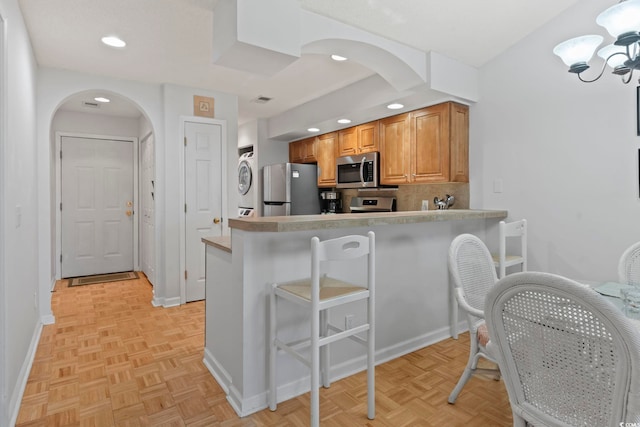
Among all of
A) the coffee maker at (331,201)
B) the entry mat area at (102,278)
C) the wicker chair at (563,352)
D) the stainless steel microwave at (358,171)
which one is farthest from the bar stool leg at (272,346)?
the entry mat area at (102,278)

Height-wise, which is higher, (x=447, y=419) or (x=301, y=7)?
(x=301, y=7)

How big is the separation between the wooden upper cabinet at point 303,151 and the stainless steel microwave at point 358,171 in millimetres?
660

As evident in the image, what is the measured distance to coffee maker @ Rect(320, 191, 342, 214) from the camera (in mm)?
5082

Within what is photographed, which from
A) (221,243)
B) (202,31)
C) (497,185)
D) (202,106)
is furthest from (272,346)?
(202,106)

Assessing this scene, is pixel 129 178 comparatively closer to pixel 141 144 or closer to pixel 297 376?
pixel 141 144

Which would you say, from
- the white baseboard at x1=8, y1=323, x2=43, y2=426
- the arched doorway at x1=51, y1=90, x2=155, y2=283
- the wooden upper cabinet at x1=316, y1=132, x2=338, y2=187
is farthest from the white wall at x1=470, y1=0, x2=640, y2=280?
the arched doorway at x1=51, y1=90, x2=155, y2=283

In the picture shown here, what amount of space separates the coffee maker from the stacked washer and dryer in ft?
3.50

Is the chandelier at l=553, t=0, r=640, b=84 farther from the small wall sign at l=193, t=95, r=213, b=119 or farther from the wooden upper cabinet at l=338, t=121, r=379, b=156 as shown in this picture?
the small wall sign at l=193, t=95, r=213, b=119

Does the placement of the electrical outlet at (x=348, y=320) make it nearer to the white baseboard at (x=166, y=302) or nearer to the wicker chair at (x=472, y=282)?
the wicker chair at (x=472, y=282)

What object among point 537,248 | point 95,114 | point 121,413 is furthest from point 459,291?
point 95,114

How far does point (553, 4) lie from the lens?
8.92ft

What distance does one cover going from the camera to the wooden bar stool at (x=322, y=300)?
163cm

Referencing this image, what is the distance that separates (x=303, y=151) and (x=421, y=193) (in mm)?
1986

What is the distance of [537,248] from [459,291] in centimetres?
167
